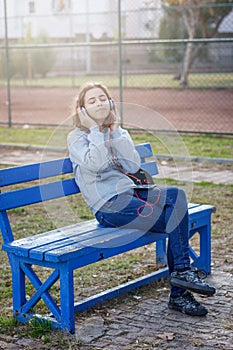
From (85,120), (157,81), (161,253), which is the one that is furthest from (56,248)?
(157,81)

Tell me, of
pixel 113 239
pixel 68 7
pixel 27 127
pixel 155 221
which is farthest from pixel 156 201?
pixel 68 7

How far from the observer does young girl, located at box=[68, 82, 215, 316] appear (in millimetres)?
4242

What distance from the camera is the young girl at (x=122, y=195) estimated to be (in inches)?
167

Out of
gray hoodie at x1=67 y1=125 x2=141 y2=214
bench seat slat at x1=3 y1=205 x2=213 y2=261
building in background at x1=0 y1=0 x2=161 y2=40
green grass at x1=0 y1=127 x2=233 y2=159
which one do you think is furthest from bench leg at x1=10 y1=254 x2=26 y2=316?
building in background at x1=0 y1=0 x2=161 y2=40

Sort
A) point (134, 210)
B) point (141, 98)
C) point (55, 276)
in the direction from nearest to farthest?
1. point (55, 276)
2. point (134, 210)
3. point (141, 98)

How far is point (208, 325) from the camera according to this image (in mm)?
4094

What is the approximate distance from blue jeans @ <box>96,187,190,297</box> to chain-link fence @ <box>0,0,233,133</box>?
773cm

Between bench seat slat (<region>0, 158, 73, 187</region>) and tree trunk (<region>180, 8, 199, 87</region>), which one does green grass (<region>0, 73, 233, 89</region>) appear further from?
bench seat slat (<region>0, 158, 73, 187</region>)

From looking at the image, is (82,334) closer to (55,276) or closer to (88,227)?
(55,276)

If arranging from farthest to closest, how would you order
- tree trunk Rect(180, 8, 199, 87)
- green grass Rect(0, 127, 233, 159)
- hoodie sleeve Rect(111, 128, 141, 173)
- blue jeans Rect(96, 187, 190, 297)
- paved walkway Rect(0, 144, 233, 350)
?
1. tree trunk Rect(180, 8, 199, 87)
2. green grass Rect(0, 127, 233, 159)
3. hoodie sleeve Rect(111, 128, 141, 173)
4. blue jeans Rect(96, 187, 190, 297)
5. paved walkway Rect(0, 144, 233, 350)

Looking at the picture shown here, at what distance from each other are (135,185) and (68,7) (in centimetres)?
3142

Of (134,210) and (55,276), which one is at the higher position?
(134,210)

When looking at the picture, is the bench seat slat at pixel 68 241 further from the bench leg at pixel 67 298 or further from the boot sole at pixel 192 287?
the boot sole at pixel 192 287

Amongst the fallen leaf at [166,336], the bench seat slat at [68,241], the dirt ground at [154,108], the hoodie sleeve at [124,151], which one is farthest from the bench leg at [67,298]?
the dirt ground at [154,108]
